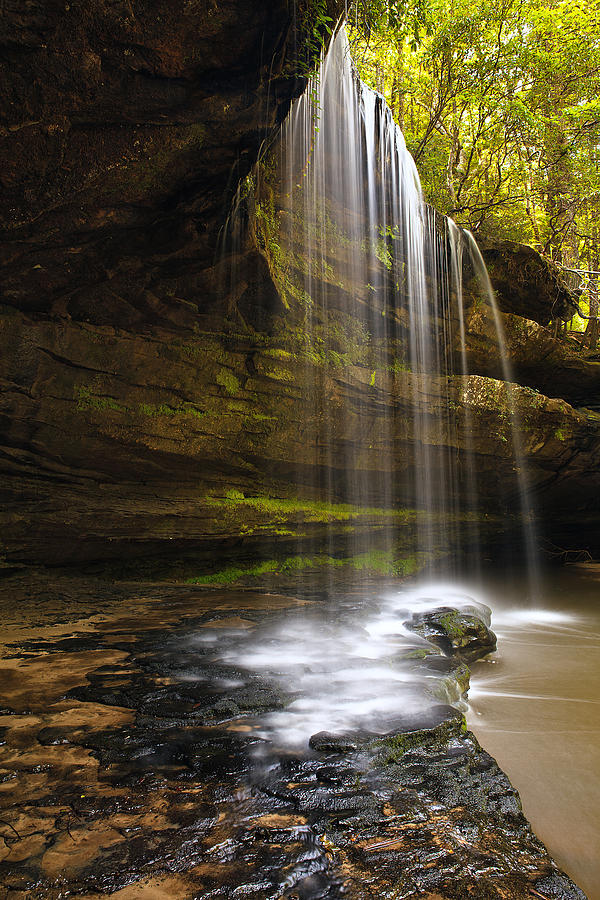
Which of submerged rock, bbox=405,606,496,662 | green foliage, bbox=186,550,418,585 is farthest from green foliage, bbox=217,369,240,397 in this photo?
submerged rock, bbox=405,606,496,662

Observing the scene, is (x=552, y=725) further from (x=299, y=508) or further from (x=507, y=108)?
Result: (x=507, y=108)

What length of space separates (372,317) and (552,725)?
24.6 feet

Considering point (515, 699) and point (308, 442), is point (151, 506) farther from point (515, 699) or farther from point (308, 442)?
point (515, 699)

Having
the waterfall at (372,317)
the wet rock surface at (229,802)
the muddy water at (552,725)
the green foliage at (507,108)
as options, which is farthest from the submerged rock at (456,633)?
the green foliage at (507,108)

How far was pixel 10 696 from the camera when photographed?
341cm

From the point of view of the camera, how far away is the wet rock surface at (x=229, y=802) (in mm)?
1884

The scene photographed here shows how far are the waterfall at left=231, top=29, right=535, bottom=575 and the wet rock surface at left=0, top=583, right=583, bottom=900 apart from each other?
6.21m

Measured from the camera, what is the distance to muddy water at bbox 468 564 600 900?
283 centimetres

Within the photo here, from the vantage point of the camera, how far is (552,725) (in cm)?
429

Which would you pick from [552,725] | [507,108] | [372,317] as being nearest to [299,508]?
[372,317]

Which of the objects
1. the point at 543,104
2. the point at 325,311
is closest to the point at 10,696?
the point at 325,311

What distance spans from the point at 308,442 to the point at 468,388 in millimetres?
3881

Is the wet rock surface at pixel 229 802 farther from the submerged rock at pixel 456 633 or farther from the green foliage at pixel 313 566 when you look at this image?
the green foliage at pixel 313 566

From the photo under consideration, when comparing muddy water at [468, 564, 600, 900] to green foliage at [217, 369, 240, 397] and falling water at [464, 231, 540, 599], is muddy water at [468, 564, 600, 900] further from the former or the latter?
green foliage at [217, 369, 240, 397]
